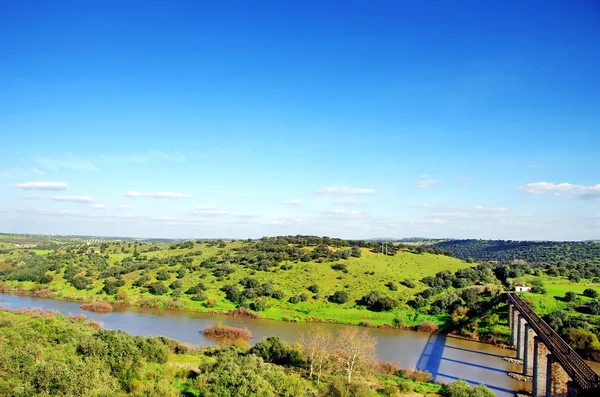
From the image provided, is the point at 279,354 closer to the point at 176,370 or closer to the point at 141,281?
the point at 176,370

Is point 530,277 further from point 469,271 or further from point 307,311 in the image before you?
point 307,311

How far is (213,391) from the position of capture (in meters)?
18.6

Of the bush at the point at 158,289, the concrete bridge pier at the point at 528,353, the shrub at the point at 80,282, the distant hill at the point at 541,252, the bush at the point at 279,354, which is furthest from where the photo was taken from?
the distant hill at the point at 541,252

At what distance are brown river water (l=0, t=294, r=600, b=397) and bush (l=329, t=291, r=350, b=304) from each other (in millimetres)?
7240

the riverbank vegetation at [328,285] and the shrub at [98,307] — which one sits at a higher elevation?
the riverbank vegetation at [328,285]

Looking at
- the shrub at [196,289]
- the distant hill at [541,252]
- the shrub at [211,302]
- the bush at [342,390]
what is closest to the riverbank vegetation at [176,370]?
the bush at [342,390]

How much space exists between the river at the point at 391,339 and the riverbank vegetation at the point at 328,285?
3228mm

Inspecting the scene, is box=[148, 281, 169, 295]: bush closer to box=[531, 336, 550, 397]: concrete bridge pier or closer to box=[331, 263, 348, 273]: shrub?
box=[331, 263, 348, 273]: shrub

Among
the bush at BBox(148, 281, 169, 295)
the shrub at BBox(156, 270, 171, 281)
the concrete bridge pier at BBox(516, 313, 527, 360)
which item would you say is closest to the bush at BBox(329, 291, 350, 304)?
the concrete bridge pier at BBox(516, 313, 527, 360)

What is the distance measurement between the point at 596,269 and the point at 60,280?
108m

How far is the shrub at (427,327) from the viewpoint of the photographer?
5355 cm

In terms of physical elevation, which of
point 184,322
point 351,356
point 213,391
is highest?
point 213,391

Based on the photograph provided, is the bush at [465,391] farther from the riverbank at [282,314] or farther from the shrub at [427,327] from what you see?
the shrub at [427,327]

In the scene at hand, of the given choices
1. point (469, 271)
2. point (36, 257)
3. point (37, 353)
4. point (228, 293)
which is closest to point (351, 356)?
→ point (37, 353)
